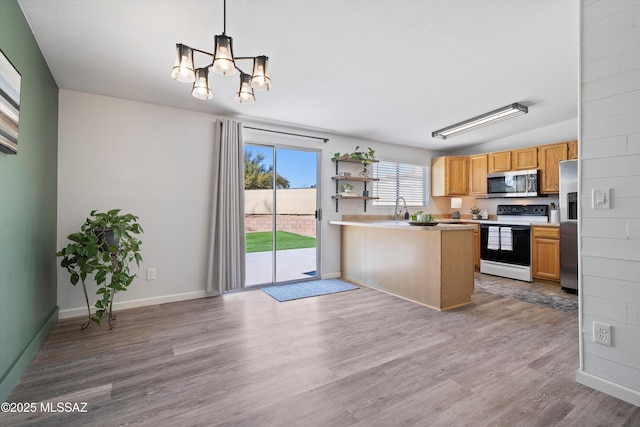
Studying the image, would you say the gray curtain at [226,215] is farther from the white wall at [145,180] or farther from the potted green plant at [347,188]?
the potted green plant at [347,188]

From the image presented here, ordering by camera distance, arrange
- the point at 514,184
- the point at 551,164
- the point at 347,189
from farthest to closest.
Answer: the point at 514,184 < the point at 347,189 < the point at 551,164

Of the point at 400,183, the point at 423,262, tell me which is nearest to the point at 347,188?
the point at 400,183

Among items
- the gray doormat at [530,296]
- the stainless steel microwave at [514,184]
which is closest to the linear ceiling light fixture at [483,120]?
the stainless steel microwave at [514,184]

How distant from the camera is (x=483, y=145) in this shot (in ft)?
19.3

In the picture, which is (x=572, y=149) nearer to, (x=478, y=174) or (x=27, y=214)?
(x=478, y=174)

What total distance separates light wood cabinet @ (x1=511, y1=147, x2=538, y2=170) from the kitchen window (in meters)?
1.54

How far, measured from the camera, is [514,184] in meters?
5.07

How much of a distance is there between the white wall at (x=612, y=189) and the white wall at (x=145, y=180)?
11.8ft

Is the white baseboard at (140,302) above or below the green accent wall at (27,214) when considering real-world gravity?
below

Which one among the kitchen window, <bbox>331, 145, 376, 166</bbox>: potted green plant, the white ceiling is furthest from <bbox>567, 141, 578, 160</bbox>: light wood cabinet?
<bbox>331, 145, 376, 166</bbox>: potted green plant

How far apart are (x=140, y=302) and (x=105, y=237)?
105cm

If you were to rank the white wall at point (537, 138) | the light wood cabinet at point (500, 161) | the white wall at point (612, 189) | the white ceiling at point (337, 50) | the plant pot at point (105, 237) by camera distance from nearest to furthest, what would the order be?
the white wall at point (612, 189) < the white ceiling at point (337, 50) < the plant pot at point (105, 237) < the white wall at point (537, 138) < the light wood cabinet at point (500, 161)

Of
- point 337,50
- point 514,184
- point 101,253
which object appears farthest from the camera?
point 514,184

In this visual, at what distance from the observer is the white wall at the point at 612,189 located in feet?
5.57
